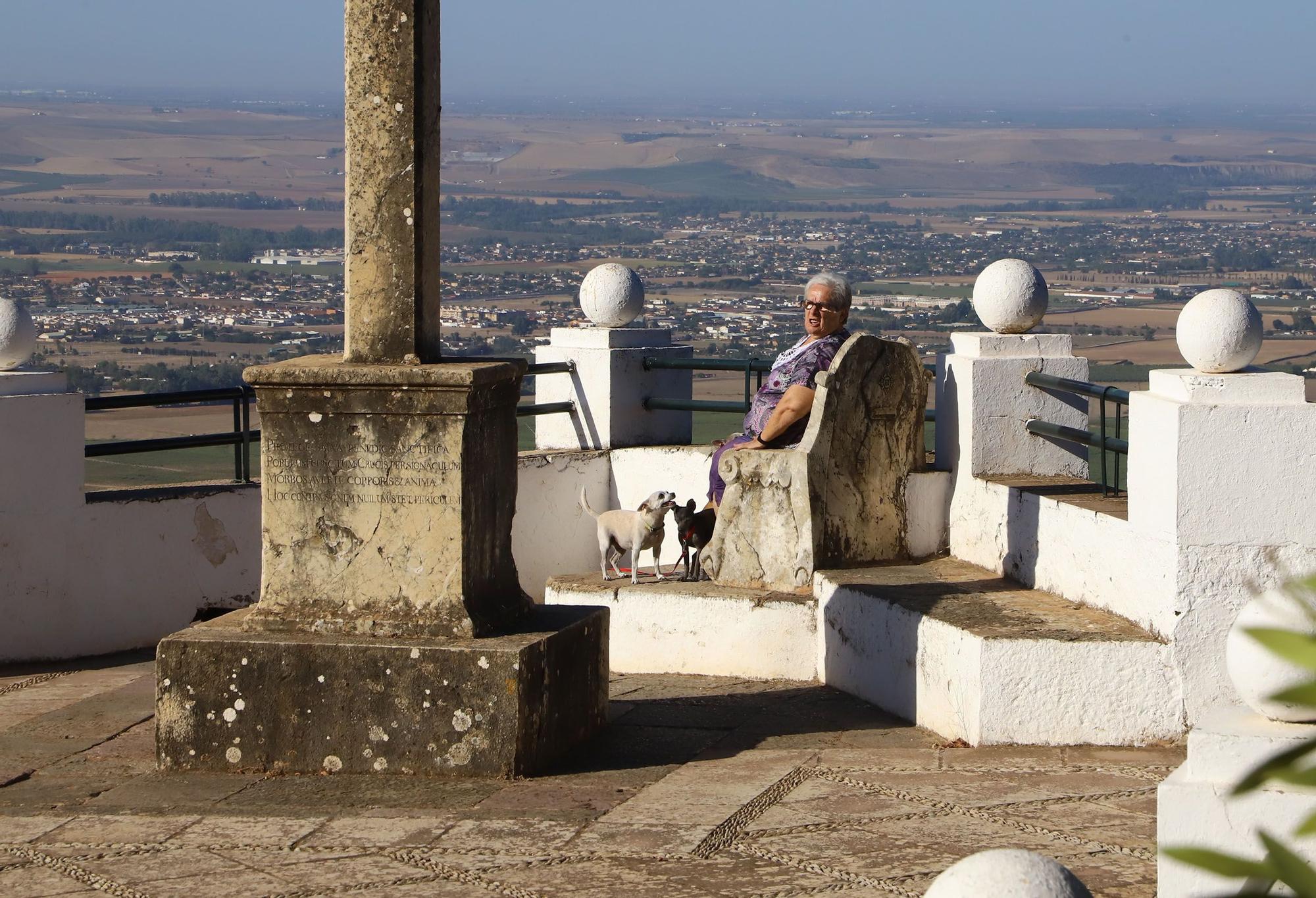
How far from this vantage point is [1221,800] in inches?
158

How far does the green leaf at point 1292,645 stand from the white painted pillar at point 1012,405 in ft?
22.1

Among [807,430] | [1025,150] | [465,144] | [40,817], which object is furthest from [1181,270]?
[1025,150]

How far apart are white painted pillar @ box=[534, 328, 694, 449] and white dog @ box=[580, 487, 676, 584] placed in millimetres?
1779

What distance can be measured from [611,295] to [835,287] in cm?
220

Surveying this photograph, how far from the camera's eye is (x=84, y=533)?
839 cm

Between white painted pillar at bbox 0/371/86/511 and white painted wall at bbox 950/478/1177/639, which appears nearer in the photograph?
white painted wall at bbox 950/478/1177/639

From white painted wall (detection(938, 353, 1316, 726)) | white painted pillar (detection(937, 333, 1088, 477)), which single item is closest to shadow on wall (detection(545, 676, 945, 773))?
white painted wall (detection(938, 353, 1316, 726))

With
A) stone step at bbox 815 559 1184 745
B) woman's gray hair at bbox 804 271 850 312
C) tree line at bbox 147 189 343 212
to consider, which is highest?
tree line at bbox 147 189 343 212

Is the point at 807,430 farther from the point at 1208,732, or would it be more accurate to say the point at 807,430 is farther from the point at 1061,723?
the point at 1208,732

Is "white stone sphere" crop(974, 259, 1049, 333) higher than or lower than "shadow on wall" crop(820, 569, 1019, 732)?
higher

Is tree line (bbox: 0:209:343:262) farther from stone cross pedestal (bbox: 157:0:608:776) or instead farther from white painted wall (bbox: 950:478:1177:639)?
stone cross pedestal (bbox: 157:0:608:776)

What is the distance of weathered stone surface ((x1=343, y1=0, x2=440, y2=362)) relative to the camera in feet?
19.6

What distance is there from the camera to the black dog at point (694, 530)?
8164mm

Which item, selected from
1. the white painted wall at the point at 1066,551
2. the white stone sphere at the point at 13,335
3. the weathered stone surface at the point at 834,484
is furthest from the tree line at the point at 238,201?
the white painted wall at the point at 1066,551
